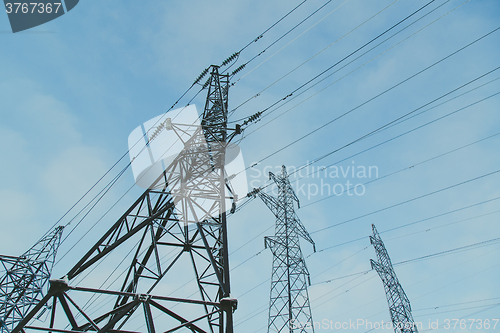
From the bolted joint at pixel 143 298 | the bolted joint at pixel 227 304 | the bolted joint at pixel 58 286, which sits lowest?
the bolted joint at pixel 227 304

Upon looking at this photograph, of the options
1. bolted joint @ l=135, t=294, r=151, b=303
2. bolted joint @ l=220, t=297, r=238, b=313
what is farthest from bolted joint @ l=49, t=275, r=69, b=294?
bolted joint @ l=220, t=297, r=238, b=313

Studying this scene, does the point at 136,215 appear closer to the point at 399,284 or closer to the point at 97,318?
the point at 97,318

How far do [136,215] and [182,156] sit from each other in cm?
208

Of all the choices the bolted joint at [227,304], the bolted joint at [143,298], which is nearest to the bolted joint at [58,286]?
the bolted joint at [143,298]

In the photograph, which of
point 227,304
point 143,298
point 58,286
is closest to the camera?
point 227,304

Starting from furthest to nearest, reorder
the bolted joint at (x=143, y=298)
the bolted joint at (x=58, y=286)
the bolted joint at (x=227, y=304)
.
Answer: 1. the bolted joint at (x=58, y=286)
2. the bolted joint at (x=143, y=298)
3. the bolted joint at (x=227, y=304)

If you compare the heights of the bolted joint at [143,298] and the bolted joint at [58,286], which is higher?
the bolted joint at [58,286]

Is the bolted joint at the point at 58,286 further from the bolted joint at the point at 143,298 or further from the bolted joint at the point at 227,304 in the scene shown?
the bolted joint at the point at 227,304

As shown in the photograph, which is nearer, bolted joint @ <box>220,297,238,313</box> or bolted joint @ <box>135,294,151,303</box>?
bolted joint @ <box>220,297,238,313</box>

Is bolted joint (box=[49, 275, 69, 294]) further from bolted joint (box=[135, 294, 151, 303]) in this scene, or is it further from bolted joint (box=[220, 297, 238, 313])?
bolted joint (box=[220, 297, 238, 313])

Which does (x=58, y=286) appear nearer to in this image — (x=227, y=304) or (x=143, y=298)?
(x=143, y=298)

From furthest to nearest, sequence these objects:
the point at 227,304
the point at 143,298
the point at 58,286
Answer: the point at 58,286
the point at 143,298
the point at 227,304

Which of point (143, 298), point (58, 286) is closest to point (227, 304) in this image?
point (143, 298)

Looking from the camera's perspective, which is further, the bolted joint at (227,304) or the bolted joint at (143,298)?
the bolted joint at (143,298)
